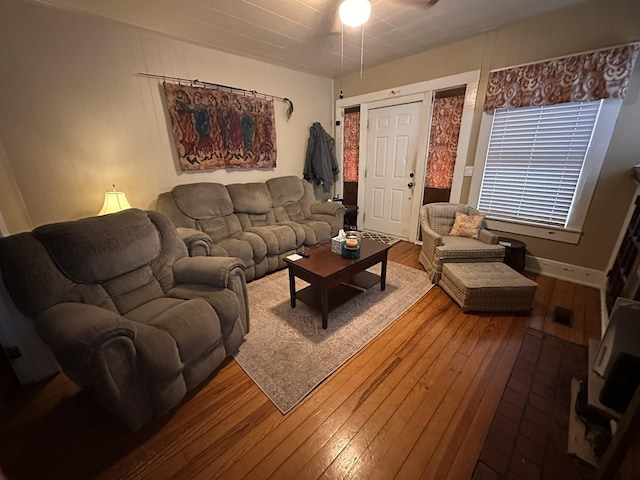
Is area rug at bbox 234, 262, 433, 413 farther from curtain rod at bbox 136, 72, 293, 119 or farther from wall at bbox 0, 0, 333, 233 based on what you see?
curtain rod at bbox 136, 72, 293, 119

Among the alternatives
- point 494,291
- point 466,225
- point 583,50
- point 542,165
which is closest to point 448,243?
point 466,225

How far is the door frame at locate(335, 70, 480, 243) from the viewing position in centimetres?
295

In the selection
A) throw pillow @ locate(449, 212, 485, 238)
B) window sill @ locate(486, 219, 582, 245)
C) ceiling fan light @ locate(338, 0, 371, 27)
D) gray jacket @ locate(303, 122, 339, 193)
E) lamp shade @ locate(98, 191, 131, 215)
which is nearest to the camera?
ceiling fan light @ locate(338, 0, 371, 27)

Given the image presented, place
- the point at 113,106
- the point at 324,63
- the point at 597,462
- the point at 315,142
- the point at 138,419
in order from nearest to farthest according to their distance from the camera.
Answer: the point at 597,462, the point at 138,419, the point at 113,106, the point at 324,63, the point at 315,142

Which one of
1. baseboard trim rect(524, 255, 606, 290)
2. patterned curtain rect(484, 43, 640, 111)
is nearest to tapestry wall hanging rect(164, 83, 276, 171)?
patterned curtain rect(484, 43, 640, 111)

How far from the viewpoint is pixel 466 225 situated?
108 inches

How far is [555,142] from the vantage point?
2.51 metres

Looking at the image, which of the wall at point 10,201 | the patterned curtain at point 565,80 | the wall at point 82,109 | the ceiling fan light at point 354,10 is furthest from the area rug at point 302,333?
the ceiling fan light at point 354,10

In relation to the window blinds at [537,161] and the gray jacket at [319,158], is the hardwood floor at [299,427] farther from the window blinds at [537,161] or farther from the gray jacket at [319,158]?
the gray jacket at [319,158]

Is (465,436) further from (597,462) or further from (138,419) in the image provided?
(138,419)

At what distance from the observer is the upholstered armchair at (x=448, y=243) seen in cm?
246

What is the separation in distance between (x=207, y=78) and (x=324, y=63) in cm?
154

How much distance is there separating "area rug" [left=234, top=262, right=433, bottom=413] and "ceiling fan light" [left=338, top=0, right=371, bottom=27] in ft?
7.39

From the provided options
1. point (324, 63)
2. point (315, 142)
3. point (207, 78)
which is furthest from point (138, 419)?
point (324, 63)
